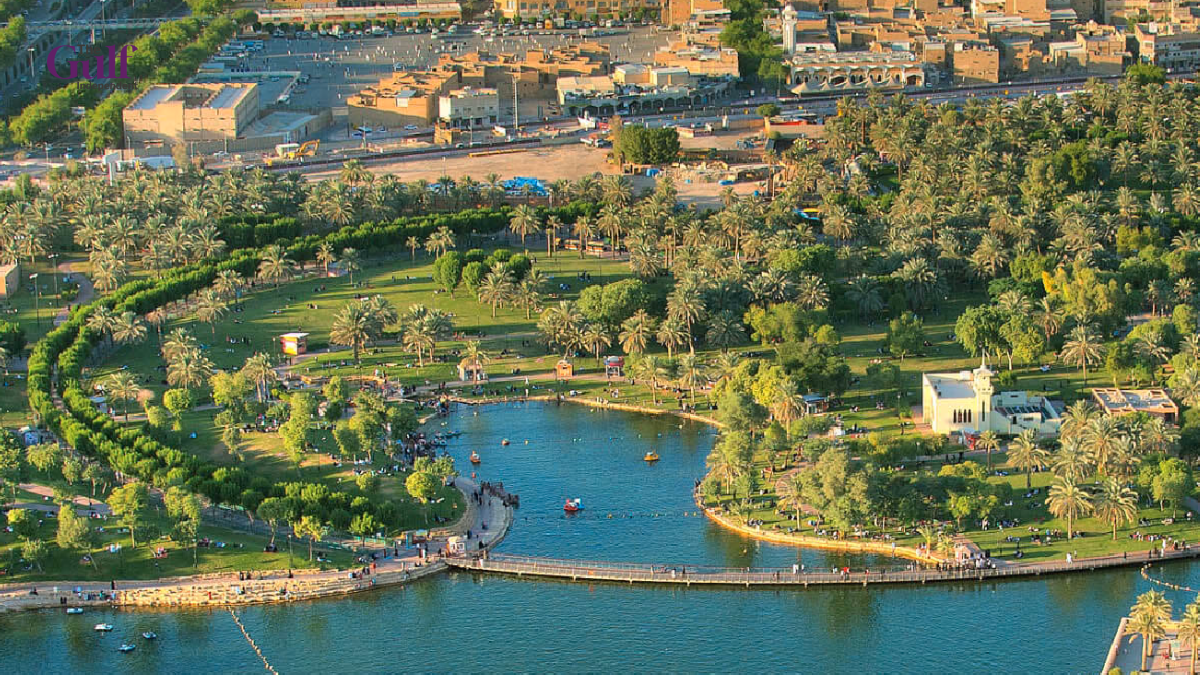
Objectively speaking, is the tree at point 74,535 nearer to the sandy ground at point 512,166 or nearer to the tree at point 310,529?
the tree at point 310,529

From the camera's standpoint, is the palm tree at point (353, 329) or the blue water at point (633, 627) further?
the palm tree at point (353, 329)

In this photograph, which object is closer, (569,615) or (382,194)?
(569,615)

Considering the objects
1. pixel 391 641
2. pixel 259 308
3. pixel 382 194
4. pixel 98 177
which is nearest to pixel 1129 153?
pixel 382 194

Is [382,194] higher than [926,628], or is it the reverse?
[382,194]

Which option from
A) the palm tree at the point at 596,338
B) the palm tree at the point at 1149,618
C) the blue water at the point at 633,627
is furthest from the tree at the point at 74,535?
the palm tree at the point at 1149,618

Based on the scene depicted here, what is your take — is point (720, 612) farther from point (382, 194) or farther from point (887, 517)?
point (382, 194)

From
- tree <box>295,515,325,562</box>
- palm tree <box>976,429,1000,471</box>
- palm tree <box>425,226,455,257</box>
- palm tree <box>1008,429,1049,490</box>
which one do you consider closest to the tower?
palm tree <box>976,429,1000,471</box>
